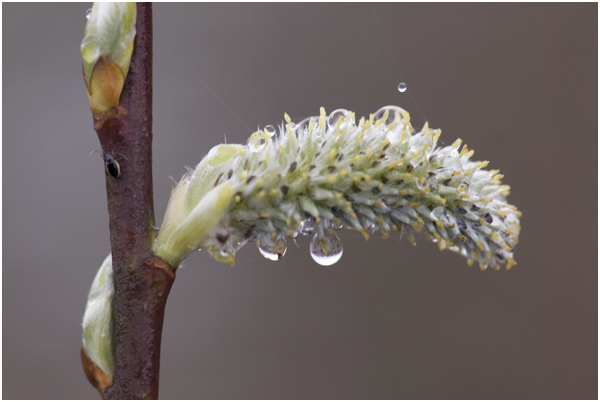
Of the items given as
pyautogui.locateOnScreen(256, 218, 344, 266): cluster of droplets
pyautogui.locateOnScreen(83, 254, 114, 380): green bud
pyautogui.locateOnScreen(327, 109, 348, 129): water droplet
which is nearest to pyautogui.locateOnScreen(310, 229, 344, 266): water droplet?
pyautogui.locateOnScreen(256, 218, 344, 266): cluster of droplets

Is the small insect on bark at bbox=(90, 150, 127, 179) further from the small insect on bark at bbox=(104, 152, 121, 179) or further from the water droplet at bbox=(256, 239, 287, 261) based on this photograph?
the water droplet at bbox=(256, 239, 287, 261)

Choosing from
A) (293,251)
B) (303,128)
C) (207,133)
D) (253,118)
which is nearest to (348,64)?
(253,118)

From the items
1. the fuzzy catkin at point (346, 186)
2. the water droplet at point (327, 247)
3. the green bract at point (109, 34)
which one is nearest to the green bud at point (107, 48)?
the green bract at point (109, 34)

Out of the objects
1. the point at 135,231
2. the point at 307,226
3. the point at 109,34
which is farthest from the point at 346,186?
the point at 109,34

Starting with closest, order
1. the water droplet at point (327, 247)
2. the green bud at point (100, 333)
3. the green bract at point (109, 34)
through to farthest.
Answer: the green bract at point (109, 34)
the green bud at point (100, 333)
the water droplet at point (327, 247)

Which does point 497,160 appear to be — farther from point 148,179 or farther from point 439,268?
point 148,179

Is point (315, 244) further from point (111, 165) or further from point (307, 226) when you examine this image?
point (111, 165)

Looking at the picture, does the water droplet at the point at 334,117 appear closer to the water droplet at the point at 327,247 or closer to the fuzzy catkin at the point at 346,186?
the fuzzy catkin at the point at 346,186
